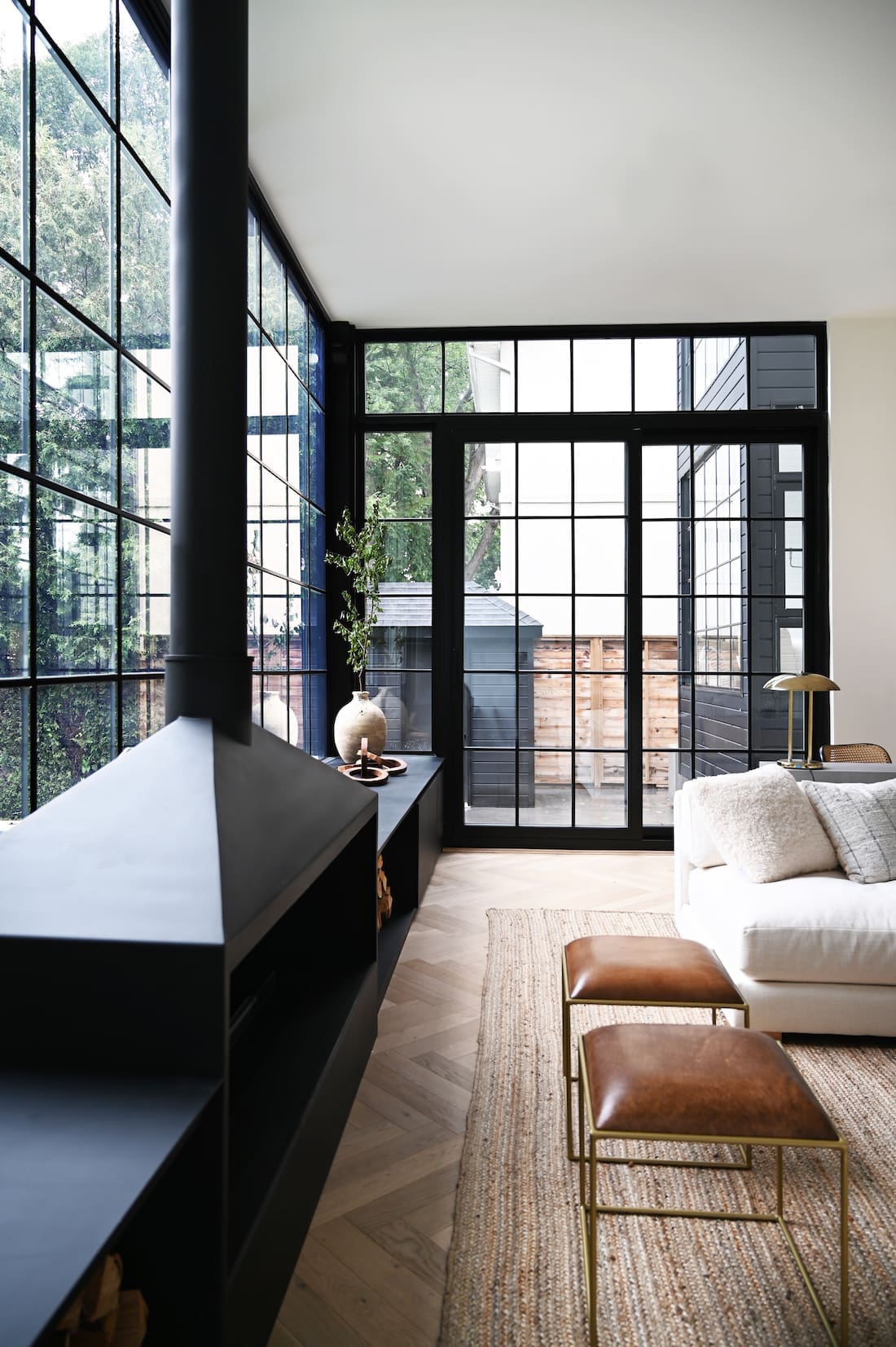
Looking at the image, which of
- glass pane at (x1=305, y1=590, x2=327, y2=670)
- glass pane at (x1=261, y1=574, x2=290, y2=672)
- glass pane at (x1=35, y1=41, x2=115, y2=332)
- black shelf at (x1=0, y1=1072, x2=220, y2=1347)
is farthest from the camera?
Answer: glass pane at (x1=305, y1=590, x2=327, y2=670)

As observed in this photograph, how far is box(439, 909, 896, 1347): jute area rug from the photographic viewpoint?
53.8 inches

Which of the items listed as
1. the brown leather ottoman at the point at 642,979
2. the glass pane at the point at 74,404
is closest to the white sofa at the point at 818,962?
the brown leather ottoman at the point at 642,979

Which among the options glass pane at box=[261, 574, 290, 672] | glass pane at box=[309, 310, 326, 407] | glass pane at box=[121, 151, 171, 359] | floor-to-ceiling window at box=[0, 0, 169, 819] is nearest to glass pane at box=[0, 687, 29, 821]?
floor-to-ceiling window at box=[0, 0, 169, 819]

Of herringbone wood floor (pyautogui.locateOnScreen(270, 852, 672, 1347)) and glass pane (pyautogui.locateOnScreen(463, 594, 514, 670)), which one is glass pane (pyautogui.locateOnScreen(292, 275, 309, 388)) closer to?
glass pane (pyautogui.locateOnScreen(463, 594, 514, 670))

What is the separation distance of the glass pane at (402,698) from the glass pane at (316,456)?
1069 mm

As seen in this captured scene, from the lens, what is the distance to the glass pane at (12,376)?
1.62 metres

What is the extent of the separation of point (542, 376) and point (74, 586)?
3557 millimetres

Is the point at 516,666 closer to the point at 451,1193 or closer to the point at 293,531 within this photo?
the point at 293,531

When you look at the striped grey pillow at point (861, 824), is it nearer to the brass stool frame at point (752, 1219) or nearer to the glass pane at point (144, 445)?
the brass stool frame at point (752, 1219)

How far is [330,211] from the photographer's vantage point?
11.5 ft

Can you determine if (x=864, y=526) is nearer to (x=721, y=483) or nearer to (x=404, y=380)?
(x=721, y=483)

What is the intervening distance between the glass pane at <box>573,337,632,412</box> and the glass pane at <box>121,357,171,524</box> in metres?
2.97

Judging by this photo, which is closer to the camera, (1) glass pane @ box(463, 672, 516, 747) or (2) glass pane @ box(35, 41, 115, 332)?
(2) glass pane @ box(35, 41, 115, 332)

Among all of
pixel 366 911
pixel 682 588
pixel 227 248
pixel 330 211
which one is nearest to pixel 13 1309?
pixel 366 911
